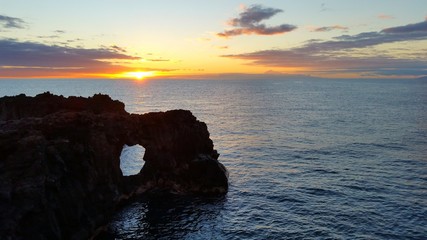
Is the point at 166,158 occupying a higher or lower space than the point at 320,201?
higher

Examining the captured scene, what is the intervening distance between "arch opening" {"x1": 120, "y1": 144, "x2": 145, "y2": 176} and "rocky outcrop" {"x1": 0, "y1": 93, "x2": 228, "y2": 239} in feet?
53.5

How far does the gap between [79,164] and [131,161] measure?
145ft

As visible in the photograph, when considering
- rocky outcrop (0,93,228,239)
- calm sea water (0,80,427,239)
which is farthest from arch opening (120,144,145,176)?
rocky outcrop (0,93,228,239)

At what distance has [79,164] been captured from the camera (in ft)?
134

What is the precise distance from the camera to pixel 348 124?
126938 mm

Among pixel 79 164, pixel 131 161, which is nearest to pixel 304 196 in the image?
pixel 79 164

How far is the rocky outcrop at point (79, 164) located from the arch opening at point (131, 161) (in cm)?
1630

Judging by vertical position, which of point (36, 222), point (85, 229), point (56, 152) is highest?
point (56, 152)

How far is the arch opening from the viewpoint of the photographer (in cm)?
7634

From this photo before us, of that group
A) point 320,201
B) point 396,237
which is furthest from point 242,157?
point 396,237

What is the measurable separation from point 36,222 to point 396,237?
40924mm

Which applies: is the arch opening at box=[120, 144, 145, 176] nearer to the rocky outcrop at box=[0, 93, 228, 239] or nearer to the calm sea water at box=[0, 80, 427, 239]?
the calm sea water at box=[0, 80, 427, 239]

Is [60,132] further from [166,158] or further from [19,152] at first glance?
[166,158]

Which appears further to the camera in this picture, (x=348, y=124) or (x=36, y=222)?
(x=348, y=124)
